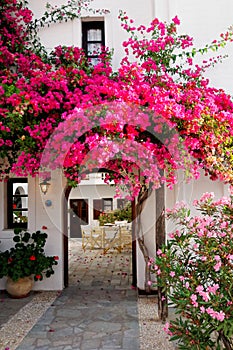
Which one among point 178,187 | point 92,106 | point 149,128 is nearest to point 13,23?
point 92,106

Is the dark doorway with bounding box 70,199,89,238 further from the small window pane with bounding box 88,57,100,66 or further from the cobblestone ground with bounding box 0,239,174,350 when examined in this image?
the small window pane with bounding box 88,57,100,66

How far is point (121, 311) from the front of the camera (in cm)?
671

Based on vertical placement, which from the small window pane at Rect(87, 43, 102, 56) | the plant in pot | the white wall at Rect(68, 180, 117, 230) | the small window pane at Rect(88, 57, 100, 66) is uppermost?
the small window pane at Rect(87, 43, 102, 56)

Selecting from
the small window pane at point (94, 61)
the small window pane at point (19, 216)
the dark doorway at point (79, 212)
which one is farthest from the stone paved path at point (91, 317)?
the dark doorway at point (79, 212)

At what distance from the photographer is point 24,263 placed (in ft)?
24.8

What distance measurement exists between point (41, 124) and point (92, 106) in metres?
0.87

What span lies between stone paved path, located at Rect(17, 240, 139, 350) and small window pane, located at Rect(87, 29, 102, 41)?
5.49 meters

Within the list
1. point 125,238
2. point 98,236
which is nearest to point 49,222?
point 125,238

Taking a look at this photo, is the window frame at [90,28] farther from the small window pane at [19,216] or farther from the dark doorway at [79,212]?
the dark doorway at [79,212]

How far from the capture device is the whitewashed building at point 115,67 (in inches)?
291

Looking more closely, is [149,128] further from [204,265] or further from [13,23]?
[13,23]

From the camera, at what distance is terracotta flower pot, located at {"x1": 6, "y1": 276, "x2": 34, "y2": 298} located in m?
7.63

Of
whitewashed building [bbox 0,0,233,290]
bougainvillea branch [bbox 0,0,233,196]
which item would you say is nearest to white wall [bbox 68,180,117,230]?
whitewashed building [bbox 0,0,233,290]

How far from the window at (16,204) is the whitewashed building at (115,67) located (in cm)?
2
